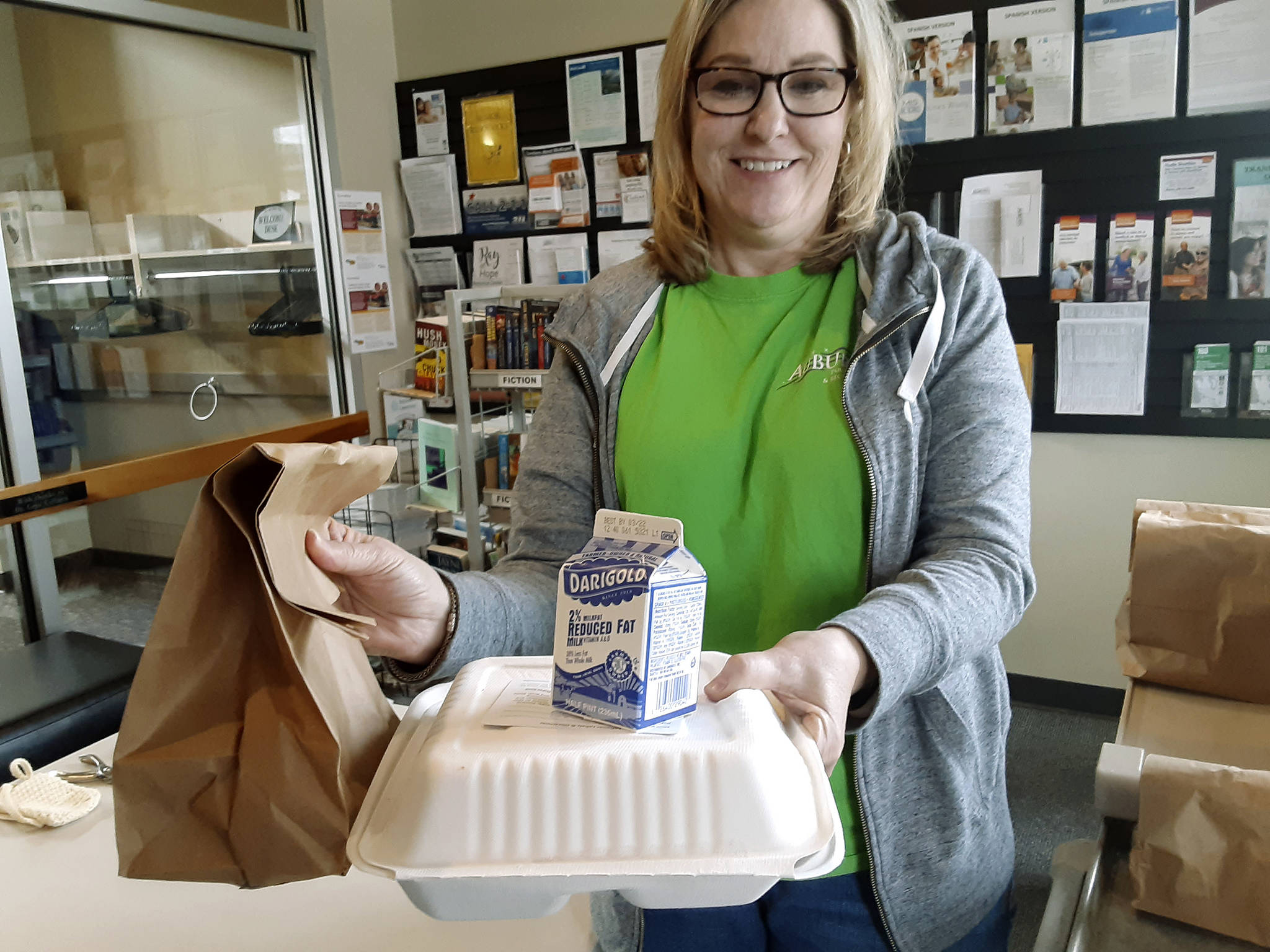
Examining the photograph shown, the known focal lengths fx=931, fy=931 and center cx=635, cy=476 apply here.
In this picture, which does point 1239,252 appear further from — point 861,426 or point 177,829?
point 177,829

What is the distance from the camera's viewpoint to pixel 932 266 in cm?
94

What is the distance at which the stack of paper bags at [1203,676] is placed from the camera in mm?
722

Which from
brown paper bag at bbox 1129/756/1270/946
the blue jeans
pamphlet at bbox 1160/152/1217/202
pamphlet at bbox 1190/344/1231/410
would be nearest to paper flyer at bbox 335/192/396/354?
pamphlet at bbox 1160/152/1217/202

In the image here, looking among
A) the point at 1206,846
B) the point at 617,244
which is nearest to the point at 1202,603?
the point at 1206,846

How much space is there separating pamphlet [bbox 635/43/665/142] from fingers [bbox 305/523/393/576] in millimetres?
2814

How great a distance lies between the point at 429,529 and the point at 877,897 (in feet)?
9.48

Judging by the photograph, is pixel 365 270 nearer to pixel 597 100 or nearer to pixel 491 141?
pixel 491 141

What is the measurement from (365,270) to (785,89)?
304 centimetres

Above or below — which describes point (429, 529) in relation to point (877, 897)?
below

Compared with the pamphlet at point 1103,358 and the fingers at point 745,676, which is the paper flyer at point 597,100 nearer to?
the pamphlet at point 1103,358

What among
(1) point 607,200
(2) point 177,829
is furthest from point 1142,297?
(2) point 177,829

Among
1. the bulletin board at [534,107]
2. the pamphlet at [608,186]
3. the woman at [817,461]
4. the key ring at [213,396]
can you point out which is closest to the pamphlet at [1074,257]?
the bulletin board at [534,107]

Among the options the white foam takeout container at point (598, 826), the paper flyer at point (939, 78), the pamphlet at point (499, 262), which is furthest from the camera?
the pamphlet at point (499, 262)

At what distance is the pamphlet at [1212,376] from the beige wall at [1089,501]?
122mm
